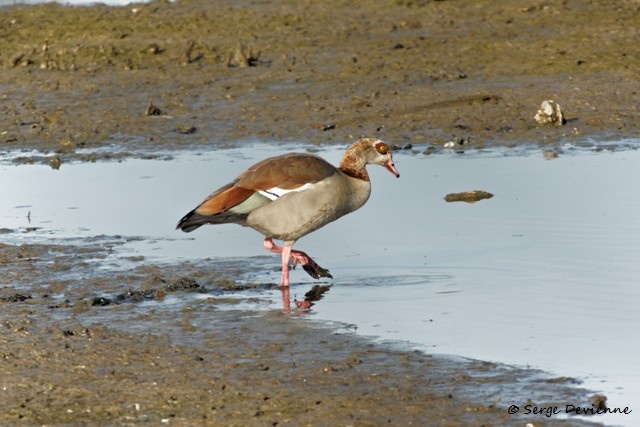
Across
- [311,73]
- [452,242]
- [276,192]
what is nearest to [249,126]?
[311,73]

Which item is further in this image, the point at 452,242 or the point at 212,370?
the point at 452,242

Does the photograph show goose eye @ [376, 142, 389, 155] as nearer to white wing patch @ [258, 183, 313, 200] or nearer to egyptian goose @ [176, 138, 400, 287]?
egyptian goose @ [176, 138, 400, 287]

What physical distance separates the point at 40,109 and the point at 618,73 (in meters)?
Result: 7.00

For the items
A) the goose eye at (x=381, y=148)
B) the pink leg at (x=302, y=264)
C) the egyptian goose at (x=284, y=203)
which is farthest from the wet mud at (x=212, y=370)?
the goose eye at (x=381, y=148)

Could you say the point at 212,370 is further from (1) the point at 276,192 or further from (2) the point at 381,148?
(2) the point at 381,148

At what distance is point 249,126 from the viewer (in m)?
16.4

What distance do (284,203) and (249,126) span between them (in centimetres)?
603

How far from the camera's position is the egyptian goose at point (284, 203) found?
1048 cm

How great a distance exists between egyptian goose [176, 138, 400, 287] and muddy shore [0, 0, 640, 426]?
0.42 metres

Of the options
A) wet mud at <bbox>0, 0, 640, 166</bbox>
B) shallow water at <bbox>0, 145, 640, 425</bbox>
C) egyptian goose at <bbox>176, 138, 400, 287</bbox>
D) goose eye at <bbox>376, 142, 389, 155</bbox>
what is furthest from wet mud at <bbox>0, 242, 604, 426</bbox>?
wet mud at <bbox>0, 0, 640, 166</bbox>

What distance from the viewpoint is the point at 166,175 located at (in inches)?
569

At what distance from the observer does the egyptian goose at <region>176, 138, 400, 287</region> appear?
413 inches

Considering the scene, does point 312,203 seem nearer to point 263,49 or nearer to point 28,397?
point 28,397

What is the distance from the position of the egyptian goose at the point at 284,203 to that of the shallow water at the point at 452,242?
0.36 metres
